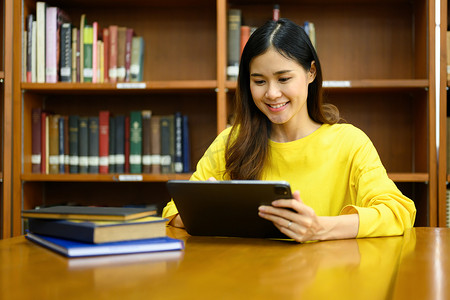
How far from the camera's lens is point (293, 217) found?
1034 mm

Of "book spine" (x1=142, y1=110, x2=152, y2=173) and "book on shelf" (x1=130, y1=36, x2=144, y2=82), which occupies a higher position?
"book on shelf" (x1=130, y1=36, x2=144, y2=82)

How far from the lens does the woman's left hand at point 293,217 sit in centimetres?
102

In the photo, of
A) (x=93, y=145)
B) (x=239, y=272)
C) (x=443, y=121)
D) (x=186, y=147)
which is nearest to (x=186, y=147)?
(x=186, y=147)

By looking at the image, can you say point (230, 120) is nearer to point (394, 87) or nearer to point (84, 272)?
point (394, 87)

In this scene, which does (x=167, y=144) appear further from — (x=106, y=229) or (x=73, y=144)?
(x=106, y=229)

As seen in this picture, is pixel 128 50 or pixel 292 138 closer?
pixel 292 138

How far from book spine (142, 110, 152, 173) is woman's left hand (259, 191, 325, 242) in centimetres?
157

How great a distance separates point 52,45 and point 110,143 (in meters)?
0.53

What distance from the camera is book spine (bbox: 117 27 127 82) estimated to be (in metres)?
2.50

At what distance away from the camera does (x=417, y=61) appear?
2576mm

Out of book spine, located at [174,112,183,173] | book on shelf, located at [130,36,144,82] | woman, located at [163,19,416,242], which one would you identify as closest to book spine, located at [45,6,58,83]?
book on shelf, located at [130,36,144,82]

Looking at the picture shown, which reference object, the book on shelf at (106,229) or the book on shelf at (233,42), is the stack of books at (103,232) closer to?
the book on shelf at (106,229)

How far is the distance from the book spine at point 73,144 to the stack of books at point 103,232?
5.34 ft

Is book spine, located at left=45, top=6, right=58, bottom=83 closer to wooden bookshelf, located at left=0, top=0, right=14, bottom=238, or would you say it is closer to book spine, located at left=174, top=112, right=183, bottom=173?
wooden bookshelf, located at left=0, top=0, right=14, bottom=238
